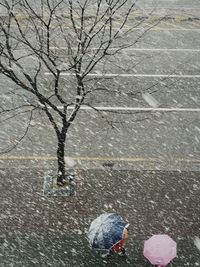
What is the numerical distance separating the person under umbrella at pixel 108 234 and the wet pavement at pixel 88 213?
0.84 m

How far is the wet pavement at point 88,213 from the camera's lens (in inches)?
380

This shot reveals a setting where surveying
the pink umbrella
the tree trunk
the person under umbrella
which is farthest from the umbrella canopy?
the tree trunk

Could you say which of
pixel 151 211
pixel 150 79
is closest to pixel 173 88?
pixel 150 79

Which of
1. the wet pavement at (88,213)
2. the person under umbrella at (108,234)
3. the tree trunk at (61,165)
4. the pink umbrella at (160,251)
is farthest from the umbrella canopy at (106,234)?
the tree trunk at (61,165)

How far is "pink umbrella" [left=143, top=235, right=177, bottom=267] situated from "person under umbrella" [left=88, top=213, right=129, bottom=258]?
0.58 meters

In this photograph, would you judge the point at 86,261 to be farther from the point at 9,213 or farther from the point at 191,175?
the point at 191,175

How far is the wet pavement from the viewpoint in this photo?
31.6 ft

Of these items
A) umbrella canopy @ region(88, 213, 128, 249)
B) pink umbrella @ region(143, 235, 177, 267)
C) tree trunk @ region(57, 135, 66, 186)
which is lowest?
pink umbrella @ region(143, 235, 177, 267)

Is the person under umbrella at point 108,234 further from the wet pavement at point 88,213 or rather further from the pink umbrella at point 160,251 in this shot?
the wet pavement at point 88,213

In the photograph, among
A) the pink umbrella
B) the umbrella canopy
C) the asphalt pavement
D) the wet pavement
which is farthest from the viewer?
the asphalt pavement

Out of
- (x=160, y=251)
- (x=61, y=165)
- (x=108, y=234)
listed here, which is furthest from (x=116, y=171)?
(x=160, y=251)

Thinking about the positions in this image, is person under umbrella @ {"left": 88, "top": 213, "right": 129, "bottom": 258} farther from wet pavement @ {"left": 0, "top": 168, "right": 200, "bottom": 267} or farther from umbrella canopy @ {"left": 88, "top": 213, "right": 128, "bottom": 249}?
wet pavement @ {"left": 0, "top": 168, "right": 200, "bottom": 267}

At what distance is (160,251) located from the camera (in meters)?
8.50

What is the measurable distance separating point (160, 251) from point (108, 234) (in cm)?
106
